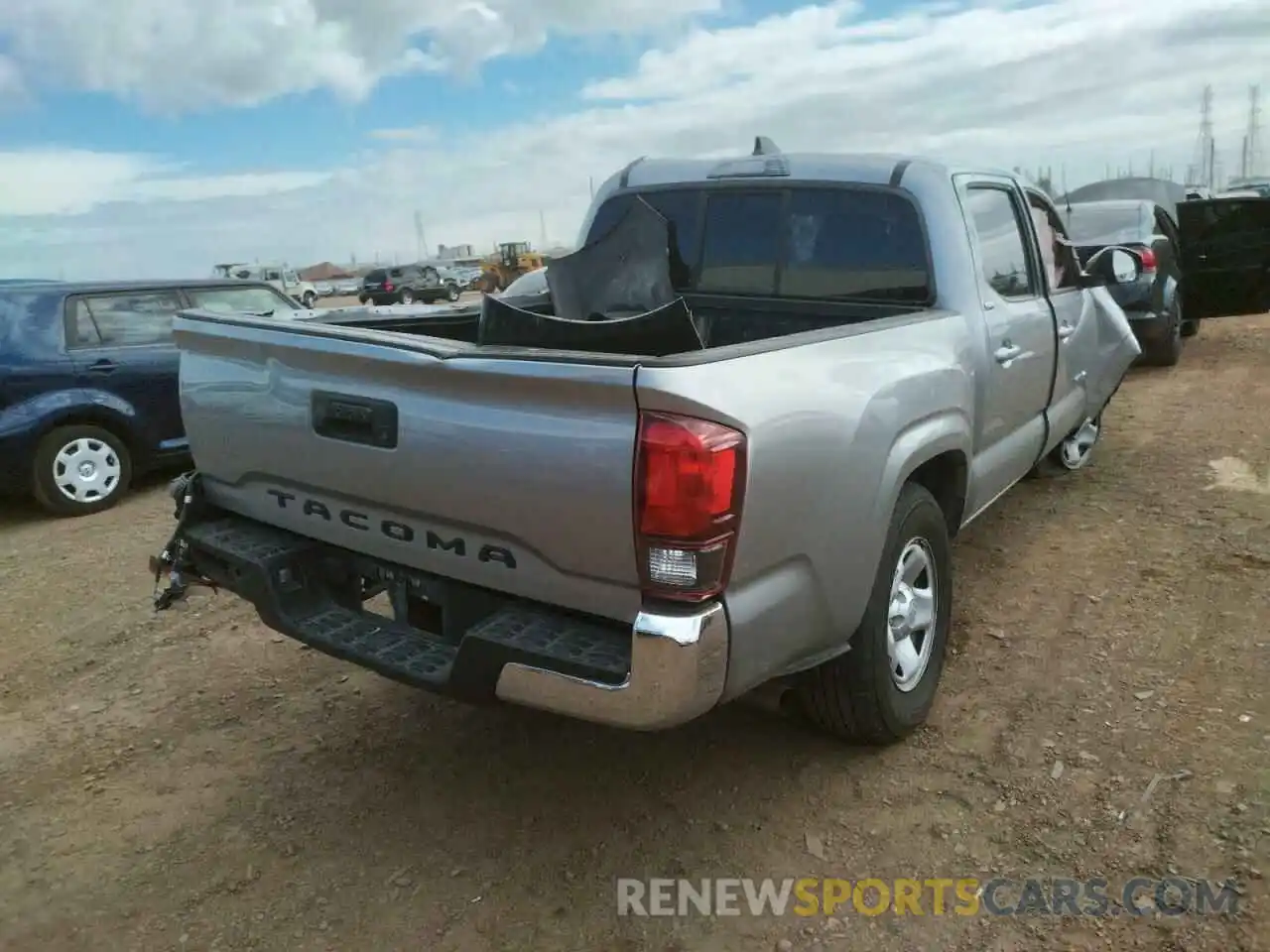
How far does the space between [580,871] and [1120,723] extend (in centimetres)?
192

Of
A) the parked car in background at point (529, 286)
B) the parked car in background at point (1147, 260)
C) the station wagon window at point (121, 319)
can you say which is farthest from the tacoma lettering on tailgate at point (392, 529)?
the parked car in background at point (1147, 260)

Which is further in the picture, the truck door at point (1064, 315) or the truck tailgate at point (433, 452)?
the truck door at point (1064, 315)

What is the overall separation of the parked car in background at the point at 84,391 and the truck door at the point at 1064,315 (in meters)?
5.71

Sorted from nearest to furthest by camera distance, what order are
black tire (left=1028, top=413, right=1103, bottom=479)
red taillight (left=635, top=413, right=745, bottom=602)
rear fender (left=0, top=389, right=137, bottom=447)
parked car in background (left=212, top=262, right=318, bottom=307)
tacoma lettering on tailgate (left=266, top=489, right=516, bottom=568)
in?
red taillight (left=635, top=413, right=745, bottom=602) < tacoma lettering on tailgate (left=266, top=489, right=516, bottom=568) < black tire (left=1028, top=413, right=1103, bottom=479) < rear fender (left=0, top=389, right=137, bottom=447) < parked car in background (left=212, top=262, right=318, bottom=307)

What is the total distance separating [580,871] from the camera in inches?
110

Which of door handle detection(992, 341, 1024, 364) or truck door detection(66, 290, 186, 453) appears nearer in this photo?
door handle detection(992, 341, 1024, 364)

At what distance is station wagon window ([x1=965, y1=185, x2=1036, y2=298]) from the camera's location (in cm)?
407

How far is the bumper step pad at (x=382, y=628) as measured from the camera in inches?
95.2

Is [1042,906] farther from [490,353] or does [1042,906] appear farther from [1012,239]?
[1012,239]

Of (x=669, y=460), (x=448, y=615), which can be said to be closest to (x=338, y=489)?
(x=448, y=615)

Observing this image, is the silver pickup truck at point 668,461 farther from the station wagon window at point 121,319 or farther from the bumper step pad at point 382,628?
the station wagon window at point 121,319

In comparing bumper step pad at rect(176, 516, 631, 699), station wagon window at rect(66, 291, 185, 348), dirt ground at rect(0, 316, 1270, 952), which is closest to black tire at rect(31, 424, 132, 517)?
station wagon window at rect(66, 291, 185, 348)

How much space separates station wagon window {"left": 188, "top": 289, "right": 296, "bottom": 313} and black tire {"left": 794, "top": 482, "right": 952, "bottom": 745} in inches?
243

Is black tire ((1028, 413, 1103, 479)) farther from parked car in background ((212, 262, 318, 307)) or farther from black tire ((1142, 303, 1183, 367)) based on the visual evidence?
parked car in background ((212, 262, 318, 307))
